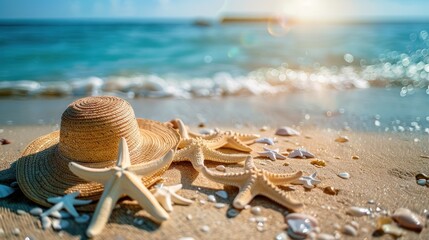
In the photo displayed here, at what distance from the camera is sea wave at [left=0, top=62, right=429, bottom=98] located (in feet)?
24.8

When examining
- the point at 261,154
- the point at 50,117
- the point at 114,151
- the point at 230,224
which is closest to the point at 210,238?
the point at 230,224

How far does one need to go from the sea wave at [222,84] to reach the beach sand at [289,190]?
5.88 feet

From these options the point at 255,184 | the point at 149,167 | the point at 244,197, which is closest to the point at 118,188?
the point at 149,167

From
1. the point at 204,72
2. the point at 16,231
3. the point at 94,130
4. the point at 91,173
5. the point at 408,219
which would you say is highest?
the point at 94,130

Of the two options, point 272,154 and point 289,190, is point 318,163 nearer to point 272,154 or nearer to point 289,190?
point 272,154

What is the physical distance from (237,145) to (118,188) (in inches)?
65.7

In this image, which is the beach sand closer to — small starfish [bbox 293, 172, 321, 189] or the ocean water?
small starfish [bbox 293, 172, 321, 189]

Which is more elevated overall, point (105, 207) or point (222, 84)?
point (105, 207)

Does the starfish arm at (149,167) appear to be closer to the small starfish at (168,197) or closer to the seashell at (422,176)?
the small starfish at (168,197)

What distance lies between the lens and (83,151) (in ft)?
9.68

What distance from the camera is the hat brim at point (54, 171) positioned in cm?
276

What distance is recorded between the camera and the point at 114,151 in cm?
302

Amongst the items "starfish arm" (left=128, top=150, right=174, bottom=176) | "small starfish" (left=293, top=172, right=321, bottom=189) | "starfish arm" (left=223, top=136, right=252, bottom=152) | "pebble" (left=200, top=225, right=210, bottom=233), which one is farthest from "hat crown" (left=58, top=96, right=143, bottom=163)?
"small starfish" (left=293, top=172, right=321, bottom=189)

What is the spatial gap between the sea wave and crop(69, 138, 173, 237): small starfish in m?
4.75
